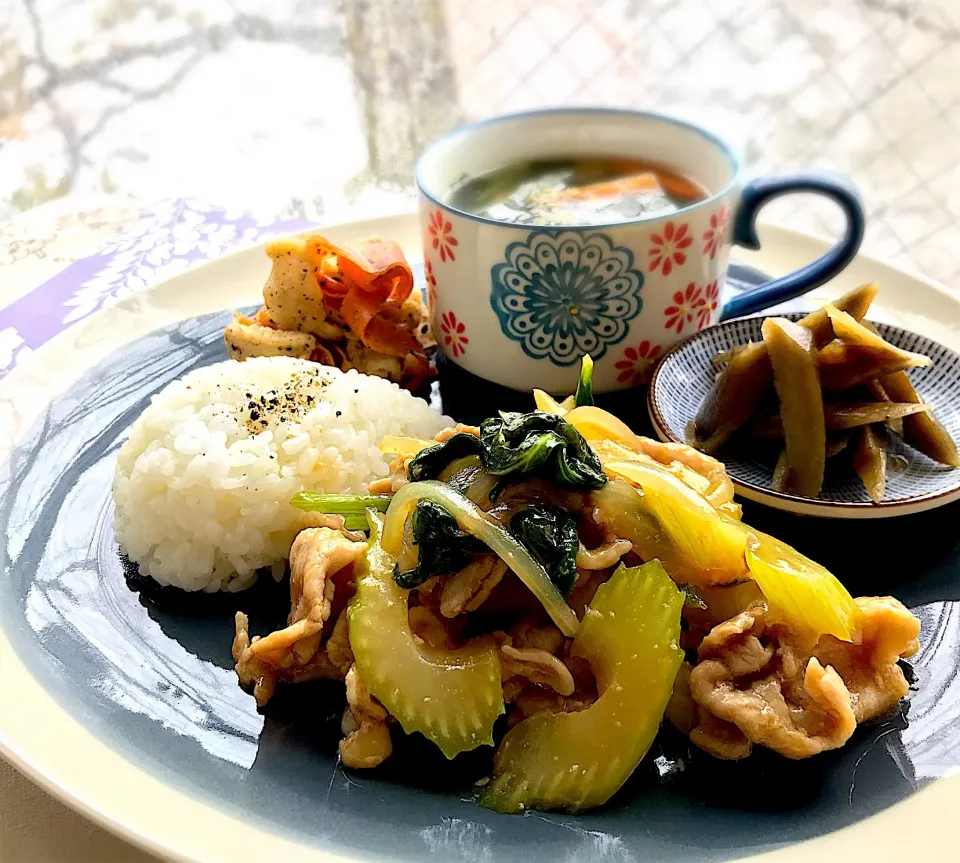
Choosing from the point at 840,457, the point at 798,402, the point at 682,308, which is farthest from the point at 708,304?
the point at 840,457

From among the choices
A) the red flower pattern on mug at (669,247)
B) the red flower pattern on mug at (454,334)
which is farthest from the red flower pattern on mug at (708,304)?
the red flower pattern on mug at (454,334)

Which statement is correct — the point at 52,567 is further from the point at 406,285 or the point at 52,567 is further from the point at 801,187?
the point at 801,187

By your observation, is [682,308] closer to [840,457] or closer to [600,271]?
[600,271]

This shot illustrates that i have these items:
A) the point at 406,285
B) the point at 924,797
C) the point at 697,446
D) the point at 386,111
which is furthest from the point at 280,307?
the point at 386,111

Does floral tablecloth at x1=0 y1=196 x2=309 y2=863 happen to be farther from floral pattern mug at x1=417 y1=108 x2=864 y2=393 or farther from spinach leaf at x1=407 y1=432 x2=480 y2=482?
spinach leaf at x1=407 y1=432 x2=480 y2=482

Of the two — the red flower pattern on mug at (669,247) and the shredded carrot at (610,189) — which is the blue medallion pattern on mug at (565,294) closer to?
the red flower pattern on mug at (669,247)

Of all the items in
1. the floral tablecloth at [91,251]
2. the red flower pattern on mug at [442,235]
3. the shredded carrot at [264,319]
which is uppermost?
the red flower pattern on mug at [442,235]
